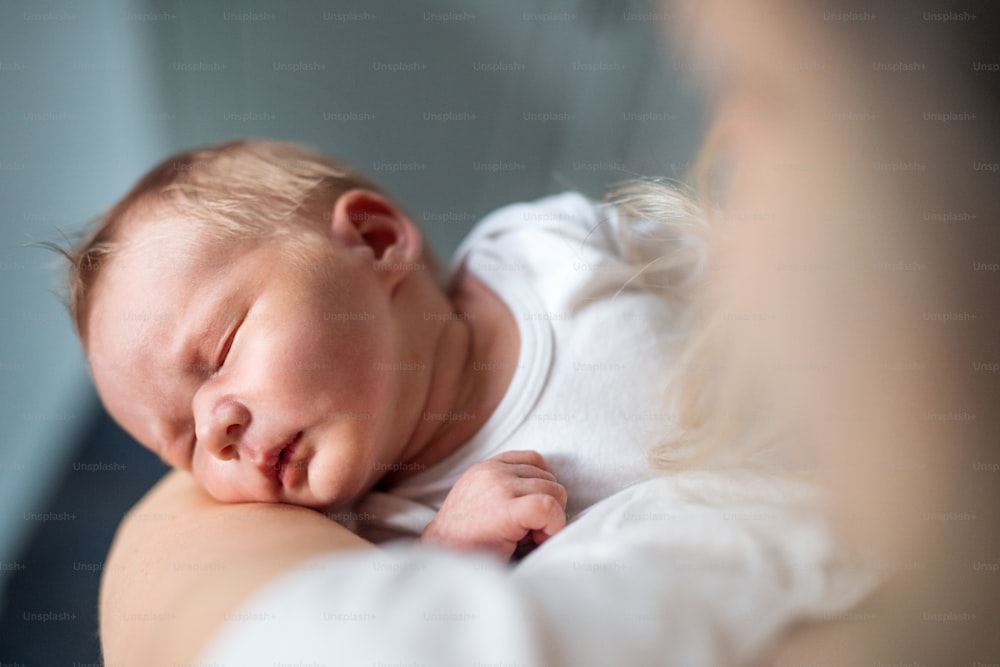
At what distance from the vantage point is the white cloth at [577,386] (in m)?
0.68

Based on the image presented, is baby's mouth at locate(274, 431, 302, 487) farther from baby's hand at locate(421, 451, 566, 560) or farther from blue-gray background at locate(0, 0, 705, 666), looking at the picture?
blue-gray background at locate(0, 0, 705, 666)

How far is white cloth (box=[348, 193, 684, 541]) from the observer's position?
684 millimetres

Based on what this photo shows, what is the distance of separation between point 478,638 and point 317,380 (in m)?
0.33

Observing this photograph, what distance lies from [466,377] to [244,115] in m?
0.72

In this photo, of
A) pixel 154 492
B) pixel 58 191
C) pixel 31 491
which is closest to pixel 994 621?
pixel 154 492

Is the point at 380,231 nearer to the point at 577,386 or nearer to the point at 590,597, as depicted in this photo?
the point at 577,386

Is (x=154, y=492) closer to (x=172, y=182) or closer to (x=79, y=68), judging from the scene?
(x=172, y=182)

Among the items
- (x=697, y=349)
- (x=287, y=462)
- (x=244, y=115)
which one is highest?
(x=244, y=115)

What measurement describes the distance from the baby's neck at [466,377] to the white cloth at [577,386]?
11 mm

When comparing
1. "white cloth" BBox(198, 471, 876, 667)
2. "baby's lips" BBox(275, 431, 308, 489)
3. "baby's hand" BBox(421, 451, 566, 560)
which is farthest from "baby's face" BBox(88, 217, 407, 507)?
"white cloth" BBox(198, 471, 876, 667)

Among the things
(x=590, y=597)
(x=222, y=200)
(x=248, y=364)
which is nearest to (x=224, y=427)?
(x=248, y=364)

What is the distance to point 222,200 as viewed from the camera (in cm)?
77

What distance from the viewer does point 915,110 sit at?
1.94ft

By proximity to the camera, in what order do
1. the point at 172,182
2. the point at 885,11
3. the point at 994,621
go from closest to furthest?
the point at 994,621 < the point at 885,11 < the point at 172,182
